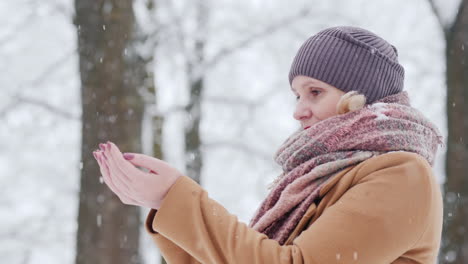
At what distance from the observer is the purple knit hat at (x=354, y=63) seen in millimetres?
1791

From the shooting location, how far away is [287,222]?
162 cm

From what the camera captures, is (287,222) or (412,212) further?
(287,222)

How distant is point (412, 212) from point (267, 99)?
10873 millimetres

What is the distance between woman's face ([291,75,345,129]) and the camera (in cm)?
178

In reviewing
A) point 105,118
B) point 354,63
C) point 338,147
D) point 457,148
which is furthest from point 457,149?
point 338,147

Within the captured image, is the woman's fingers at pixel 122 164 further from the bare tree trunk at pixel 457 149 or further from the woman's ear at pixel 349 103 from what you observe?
the bare tree trunk at pixel 457 149

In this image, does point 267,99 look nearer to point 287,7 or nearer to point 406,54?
point 287,7

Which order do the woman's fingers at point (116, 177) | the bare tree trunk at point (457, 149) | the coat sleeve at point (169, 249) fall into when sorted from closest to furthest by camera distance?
1. the woman's fingers at point (116, 177)
2. the coat sleeve at point (169, 249)
3. the bare tree trunk at point (457, 149)

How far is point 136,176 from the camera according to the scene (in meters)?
1.50

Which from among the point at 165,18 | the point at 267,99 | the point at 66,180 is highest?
the point at 165,18

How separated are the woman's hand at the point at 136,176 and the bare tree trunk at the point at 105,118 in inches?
139

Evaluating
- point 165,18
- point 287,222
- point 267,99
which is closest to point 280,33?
point 267,99

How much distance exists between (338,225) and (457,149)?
4969mm

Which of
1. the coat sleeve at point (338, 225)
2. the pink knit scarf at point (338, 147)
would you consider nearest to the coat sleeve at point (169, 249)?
the coat sleeve at point (338, 225)
